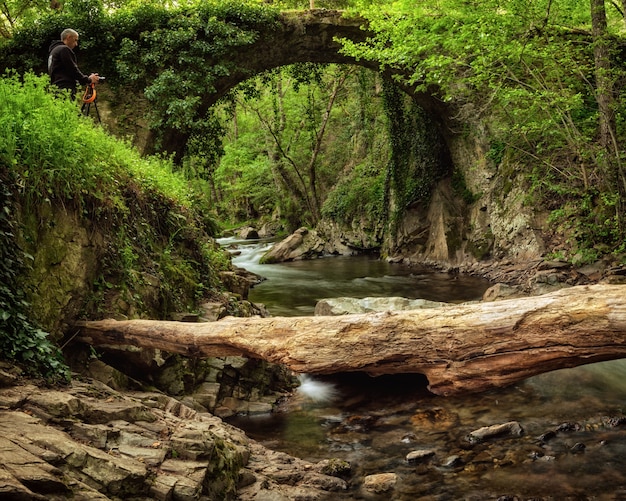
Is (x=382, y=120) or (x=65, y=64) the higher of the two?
(x=382, y=120)

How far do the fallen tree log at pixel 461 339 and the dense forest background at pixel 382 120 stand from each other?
6.69 feet

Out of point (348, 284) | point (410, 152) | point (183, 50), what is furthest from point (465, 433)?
point (410, 152)

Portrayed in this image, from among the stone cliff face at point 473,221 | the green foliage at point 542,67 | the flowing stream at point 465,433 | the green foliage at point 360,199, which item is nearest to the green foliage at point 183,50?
the green foliage at point 542,67

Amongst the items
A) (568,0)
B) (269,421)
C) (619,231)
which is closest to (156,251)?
(269,421)

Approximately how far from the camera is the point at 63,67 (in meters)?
7.45

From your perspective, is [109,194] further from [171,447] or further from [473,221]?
[473,221]

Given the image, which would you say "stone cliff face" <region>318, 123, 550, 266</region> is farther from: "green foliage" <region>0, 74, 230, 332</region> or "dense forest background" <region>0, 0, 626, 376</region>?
"green foliage" <region>0, 74, 230, 332</region>

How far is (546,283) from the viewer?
10.4 meters

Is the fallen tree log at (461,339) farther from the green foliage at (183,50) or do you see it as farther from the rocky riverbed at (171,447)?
the green foliage at (183,50)

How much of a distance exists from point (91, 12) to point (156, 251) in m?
9.87

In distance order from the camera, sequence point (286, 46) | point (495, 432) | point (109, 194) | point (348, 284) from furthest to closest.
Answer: point (286, 46)
point (348, 284)
point (109, 194)
point (495, 432)

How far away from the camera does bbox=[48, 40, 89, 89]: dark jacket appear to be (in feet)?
23.9

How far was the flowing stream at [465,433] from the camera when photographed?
13.2 ft

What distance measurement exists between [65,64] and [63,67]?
0.37 ft
